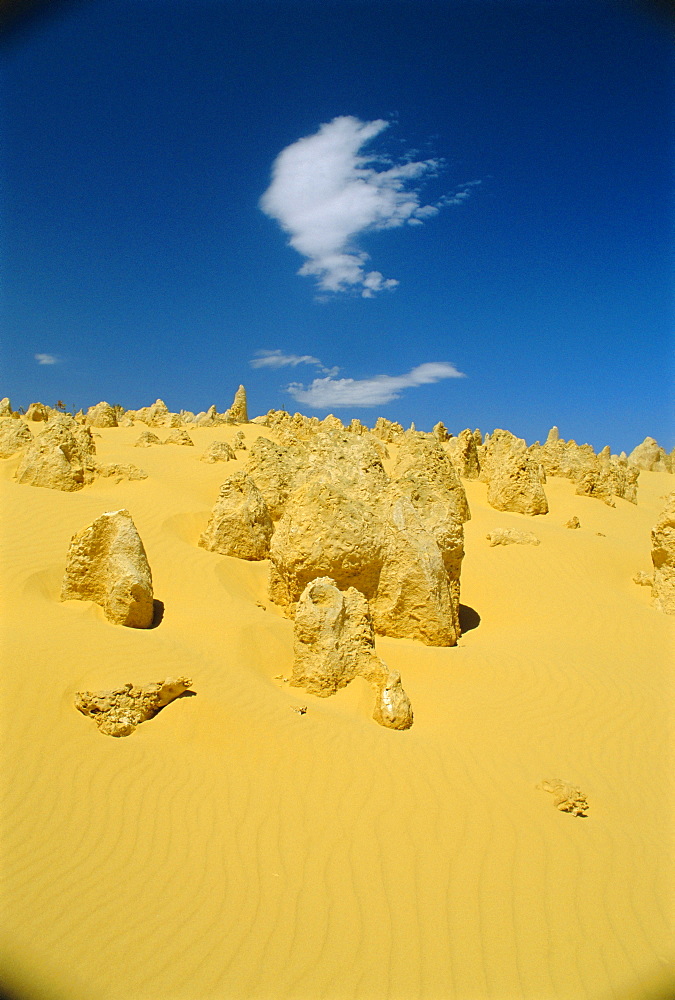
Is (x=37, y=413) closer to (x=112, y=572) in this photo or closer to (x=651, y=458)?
(x=112, y=572)

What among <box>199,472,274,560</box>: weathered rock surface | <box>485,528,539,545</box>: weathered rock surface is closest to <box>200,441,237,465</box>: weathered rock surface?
<box>199,472,274,560</box>: weathered rock surface

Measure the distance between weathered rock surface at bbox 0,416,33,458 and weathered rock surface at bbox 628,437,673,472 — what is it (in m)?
34.6

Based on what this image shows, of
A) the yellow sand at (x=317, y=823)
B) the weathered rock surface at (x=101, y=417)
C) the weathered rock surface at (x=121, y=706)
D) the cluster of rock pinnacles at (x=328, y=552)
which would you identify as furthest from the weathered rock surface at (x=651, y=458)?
the weathered rock surface at (x=121, y=706)

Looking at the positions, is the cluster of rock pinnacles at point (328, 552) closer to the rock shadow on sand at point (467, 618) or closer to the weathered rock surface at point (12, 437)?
the rock shadow on sand at point (467, 618)

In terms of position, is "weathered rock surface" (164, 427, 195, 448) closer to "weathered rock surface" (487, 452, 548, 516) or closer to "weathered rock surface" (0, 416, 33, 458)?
"weathered rock surface" (0, 416, 33, 458)

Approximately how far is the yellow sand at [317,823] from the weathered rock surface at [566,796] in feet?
0.21

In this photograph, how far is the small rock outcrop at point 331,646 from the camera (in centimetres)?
559

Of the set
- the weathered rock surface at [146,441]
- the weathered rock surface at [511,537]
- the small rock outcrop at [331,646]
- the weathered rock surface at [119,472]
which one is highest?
the weathered rock surface at [146,441]

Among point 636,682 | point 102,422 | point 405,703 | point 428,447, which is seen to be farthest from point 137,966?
point 102,422

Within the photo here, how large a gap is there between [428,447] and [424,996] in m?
8.61

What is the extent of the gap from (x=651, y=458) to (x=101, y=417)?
33510 mm

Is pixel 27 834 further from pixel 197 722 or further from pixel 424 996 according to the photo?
pixel 424 996

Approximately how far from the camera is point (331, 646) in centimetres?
562

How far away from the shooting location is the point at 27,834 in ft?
11.2
